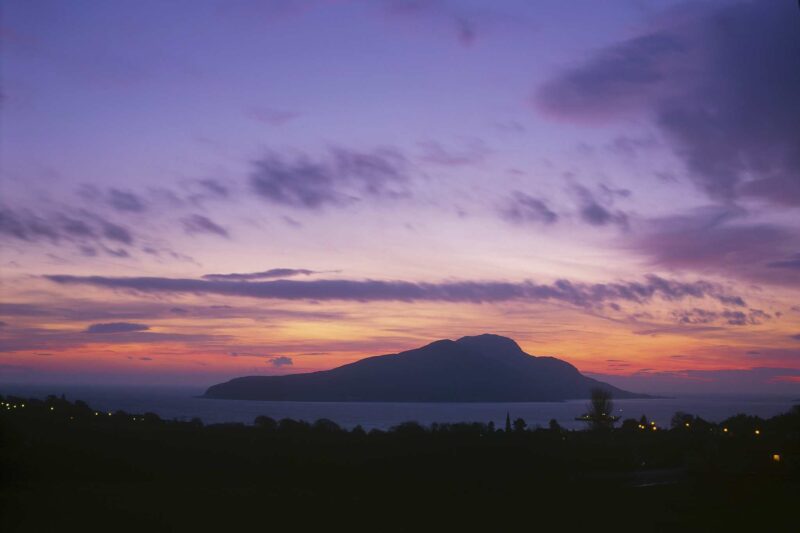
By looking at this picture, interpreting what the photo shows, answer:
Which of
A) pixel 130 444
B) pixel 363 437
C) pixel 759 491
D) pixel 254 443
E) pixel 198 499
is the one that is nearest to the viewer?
pixel 198 499

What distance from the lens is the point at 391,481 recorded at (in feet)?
94.2

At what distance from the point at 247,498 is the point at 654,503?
12195 mm

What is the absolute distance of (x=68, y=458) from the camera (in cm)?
3039

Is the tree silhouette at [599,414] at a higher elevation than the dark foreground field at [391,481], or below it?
higher

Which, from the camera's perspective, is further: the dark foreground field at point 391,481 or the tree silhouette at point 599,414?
the tree silhouette at point 599,414

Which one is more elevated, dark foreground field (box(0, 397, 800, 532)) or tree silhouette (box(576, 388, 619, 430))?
tree silhouette (box(576, 388, 619, 430))

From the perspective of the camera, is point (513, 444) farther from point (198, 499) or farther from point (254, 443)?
point (198, 499)

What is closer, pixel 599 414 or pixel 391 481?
pixel 391 481

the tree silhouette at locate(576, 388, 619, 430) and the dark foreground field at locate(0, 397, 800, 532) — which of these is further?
the tree silhouette at locate(576, 388, 619, 430)

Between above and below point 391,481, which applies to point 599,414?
above

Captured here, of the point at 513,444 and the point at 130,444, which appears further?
the point at 513,444

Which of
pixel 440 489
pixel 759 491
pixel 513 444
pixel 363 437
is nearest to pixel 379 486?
pixel 440 489

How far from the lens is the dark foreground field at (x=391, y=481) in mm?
18906

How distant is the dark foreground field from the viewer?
62.0 feet
